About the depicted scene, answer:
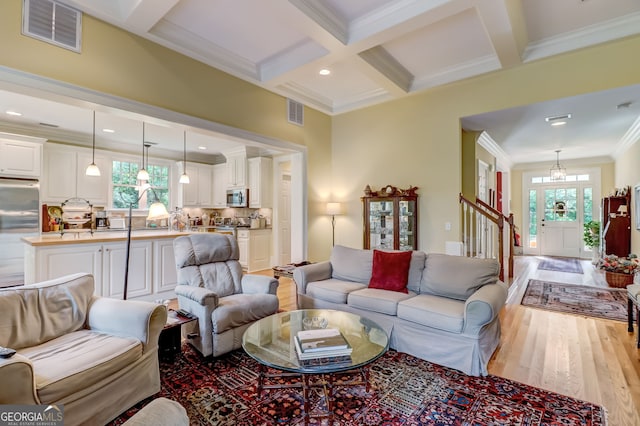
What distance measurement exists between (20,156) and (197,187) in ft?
10.4

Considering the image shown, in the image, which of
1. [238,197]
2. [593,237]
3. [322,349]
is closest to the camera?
[322,349]

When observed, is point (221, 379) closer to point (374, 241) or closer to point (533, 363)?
point (533, 363)

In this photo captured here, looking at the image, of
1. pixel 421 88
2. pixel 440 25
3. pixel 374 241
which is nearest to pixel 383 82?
pixel 421 88

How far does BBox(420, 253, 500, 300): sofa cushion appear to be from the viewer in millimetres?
2932

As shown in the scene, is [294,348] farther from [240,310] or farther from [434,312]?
[434,312]

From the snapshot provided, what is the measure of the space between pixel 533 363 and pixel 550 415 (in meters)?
0.77

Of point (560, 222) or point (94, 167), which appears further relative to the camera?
point (560, 222)

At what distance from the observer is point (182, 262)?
3.14 m

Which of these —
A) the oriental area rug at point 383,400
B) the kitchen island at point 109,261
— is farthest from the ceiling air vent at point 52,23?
the oriental area rug at point 383,400

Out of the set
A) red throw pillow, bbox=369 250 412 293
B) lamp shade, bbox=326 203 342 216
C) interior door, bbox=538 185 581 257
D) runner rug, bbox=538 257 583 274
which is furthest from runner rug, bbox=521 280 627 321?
interior door, bbox=538 185 581 257

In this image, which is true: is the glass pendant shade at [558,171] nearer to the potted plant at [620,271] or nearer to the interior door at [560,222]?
the interior door at [560,222]

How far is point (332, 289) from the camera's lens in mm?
3363

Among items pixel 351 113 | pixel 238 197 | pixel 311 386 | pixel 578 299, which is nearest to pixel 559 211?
Result: pixel 578 299

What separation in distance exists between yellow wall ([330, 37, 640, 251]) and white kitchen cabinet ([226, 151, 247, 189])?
241cm
